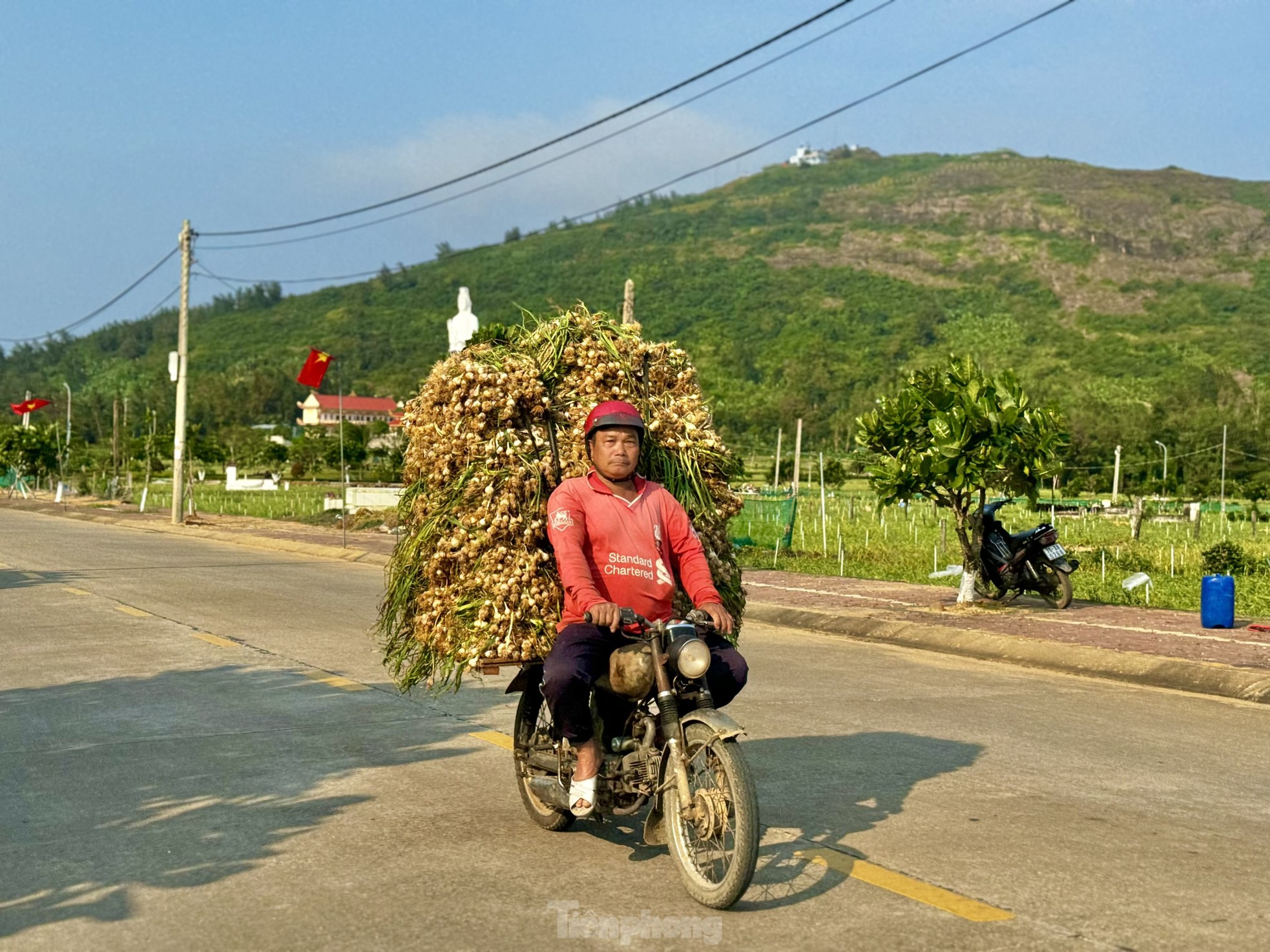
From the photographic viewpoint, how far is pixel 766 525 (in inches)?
1114

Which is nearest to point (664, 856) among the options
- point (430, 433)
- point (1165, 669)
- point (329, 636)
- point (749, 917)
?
point (749, 917)

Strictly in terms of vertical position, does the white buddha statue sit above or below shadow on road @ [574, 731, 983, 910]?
above

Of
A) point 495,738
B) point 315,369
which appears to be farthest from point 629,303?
point 495,738

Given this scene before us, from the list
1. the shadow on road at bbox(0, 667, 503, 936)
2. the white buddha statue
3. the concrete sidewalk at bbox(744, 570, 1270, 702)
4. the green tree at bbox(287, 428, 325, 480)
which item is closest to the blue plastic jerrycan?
the concrete sidewalk at bbox(744, 570, 1270, 702)

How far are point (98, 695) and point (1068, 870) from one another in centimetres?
704

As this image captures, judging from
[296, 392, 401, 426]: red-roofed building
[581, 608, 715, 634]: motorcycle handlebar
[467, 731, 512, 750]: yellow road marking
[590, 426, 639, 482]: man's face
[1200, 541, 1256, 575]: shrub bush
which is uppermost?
[296, 392, 401, 426]: red-roofed building

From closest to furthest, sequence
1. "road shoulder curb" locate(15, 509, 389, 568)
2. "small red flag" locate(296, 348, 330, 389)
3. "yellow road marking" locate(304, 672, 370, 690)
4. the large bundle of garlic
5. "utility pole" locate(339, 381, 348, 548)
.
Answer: the large bundle of garlic, "yellow road marking" locate(304, 672, 370, 690), "road shoulder curb" locate(15, 509, 389, 568), "utility pole" locate(339, 381, 348, 548), "small red flag" locate(296, 348, 330, 389)

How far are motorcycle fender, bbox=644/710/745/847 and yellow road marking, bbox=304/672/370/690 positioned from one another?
4.94m

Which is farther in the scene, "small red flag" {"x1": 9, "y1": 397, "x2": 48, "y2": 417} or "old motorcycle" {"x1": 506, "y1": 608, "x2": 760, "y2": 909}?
"small red flag" {"x1": 9, "y1": 397, "x2": 48, "y2": 417}

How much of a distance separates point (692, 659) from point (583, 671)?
0.54m

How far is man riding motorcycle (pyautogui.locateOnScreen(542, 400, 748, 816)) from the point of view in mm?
5582

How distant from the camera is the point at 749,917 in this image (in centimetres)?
496

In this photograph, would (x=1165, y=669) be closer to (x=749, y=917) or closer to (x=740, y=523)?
(x=749, y=917)

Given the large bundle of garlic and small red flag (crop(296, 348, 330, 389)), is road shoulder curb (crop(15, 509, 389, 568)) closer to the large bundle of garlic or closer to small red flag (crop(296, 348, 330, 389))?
small red flag (crop(296, 348, 330, 389))
